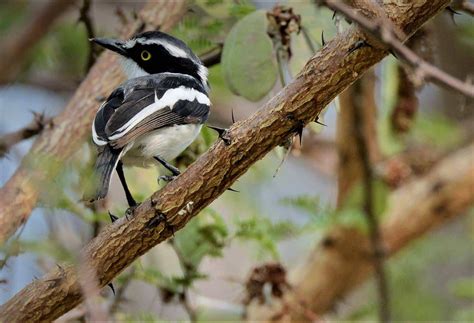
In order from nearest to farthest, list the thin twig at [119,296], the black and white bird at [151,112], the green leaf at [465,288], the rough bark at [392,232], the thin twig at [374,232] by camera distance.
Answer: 1. the black and white bird at [151,112]
2. the thin twig at [119,296]
3. the thin twig at [374,232]
4. the green leaf at [465,288]
5. the rough bark at [392,232]

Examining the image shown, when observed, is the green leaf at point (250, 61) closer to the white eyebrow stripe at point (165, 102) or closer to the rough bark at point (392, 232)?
the white eyebrow stripe at point (165, 102)

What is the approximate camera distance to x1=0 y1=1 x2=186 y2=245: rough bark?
3.89 metres

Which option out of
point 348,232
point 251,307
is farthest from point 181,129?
point 348,232

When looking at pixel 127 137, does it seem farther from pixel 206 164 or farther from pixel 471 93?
pixel 471 93

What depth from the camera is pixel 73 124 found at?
4266 mm

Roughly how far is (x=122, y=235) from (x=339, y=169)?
3009 mm

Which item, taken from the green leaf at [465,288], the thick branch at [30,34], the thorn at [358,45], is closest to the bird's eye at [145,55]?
the thorn at [358,45]

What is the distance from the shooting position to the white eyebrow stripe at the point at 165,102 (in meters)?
3.32

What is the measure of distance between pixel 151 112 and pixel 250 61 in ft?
1.91

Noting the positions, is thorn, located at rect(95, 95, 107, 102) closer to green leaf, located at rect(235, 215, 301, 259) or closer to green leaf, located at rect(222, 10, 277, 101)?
green leaf, located at rect(222, 10, 277, 101)

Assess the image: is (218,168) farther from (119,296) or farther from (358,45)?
(119,296)

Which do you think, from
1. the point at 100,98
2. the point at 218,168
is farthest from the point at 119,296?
the point at 218,168

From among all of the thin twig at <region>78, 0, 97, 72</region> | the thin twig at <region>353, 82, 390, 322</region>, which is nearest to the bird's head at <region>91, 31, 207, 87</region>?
the thin twig at <region>78, 0, 97, 72</region>

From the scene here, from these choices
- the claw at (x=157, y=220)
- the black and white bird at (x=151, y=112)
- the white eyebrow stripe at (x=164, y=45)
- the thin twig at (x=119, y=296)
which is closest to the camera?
the claw at (x=157, y=220)
